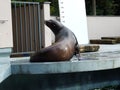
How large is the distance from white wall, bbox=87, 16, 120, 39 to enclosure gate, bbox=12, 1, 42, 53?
9.86 metres

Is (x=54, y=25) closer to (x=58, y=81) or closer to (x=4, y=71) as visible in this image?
(x=58, y=81)

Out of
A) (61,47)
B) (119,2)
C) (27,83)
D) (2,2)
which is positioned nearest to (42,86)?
(27,83)

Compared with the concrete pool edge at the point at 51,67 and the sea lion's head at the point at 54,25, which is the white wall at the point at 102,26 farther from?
the concrete pool edge at the point at 51,67

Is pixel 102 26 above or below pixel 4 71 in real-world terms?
above

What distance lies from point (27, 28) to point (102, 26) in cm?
1072

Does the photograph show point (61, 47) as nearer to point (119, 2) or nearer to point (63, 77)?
point (63, 77)

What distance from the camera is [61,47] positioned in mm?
7000

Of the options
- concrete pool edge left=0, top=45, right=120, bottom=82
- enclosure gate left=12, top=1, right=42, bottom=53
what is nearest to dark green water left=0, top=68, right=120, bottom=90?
concrete pool edge left=0, top=45, right=120, bottom=82

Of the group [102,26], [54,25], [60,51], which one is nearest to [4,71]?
[60,51]

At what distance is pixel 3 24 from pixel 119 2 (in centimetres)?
2142

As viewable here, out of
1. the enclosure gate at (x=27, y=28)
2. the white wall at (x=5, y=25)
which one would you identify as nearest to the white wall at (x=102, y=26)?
the enclosure gate at (x=27, y=28)

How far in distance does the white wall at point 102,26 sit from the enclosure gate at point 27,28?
9.86 m

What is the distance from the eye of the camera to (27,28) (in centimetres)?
977

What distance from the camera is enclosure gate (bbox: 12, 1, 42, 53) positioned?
31.4 feet
